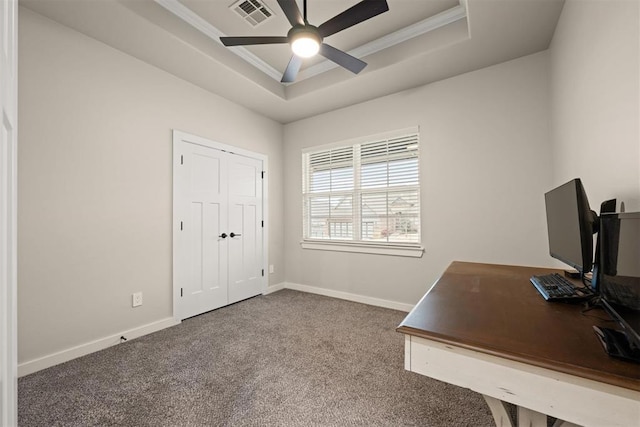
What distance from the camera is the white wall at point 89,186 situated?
2076mm

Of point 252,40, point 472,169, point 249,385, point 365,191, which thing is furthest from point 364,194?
point 249,385

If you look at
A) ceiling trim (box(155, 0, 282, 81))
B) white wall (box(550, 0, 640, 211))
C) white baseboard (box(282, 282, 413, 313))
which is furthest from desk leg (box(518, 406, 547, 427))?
ceiling trim (box(155, 0, 282, 81))

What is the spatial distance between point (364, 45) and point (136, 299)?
3.48 m

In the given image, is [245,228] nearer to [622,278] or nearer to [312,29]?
[312,29]

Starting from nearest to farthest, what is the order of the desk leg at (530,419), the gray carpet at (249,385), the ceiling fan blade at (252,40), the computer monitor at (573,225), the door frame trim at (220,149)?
the desk leg at (530,419), the computer monitor at (573,225), the gray carpet at (249,385), the ceiling fan blade at (252,40), the door frame trim at (220,149)

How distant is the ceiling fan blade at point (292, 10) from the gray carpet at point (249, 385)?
8.22 feet

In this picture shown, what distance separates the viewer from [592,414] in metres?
0.68

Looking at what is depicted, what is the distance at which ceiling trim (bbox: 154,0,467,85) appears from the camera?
2371 millimetres

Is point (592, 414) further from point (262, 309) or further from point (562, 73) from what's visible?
point (262, 309)

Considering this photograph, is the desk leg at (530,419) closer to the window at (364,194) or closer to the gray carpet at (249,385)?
the gray carpet at (249,385)

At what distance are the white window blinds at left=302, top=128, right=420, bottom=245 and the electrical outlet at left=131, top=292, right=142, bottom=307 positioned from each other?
2232 millimetres

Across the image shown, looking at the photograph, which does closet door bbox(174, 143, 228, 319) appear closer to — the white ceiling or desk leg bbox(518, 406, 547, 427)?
the white ceiling

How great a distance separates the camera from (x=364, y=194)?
3.71 m

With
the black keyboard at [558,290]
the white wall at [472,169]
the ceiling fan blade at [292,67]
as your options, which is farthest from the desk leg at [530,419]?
the ceiling fan blade at [292,67]
